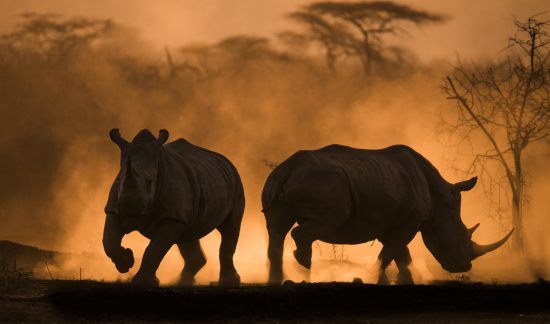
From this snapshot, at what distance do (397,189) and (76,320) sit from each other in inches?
256

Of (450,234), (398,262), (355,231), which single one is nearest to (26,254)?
(398,262)

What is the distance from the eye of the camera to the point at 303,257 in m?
14.0

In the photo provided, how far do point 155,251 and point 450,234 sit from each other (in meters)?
5.26

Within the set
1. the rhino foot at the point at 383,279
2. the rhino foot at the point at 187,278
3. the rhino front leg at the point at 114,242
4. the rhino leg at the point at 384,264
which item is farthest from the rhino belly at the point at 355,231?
the rhino front leg at the point at 114,242

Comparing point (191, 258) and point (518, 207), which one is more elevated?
point (518, 207)

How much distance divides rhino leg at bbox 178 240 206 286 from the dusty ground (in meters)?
2.62

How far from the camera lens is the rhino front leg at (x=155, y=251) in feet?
40.0

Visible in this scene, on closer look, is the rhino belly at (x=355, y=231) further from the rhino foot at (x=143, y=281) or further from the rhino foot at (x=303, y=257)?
the rhino foot at (x=143, y=281)

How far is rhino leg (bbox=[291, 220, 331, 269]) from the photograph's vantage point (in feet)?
45.8

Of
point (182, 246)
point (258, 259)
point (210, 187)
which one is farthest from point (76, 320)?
point (258, 259)

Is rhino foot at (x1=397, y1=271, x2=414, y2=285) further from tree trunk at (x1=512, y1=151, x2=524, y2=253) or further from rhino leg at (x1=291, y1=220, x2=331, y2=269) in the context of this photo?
tree trunk at (x1=512, y1=151, x2=524, y2=253)

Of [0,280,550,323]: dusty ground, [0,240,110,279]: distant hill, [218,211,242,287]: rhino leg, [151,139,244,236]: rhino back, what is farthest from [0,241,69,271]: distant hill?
[0,280,550,323]: dusty ground

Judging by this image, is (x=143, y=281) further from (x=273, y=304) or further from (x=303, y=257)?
(x=303, y=257)

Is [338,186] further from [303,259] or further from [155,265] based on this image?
[155,265]
